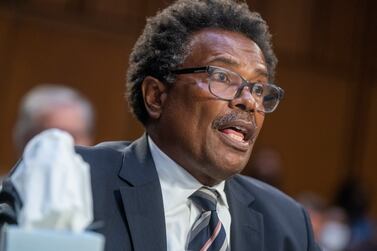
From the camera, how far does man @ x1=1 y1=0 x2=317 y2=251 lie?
202cm

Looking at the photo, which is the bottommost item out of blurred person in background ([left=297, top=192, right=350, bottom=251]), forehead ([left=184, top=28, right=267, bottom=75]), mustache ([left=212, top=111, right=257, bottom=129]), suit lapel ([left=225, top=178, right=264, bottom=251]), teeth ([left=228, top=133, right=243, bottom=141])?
blurred person in background ([left=297, top=192, right=350, bottom=251])

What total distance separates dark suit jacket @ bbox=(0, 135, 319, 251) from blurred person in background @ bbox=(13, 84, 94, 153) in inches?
30.8

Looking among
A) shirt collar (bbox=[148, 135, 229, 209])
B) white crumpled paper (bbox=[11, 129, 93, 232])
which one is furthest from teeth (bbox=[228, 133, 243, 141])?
white crumpled paper (bbox=[11, 129, 93, 232])

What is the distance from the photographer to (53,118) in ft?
10.1

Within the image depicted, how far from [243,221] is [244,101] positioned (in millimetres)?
319

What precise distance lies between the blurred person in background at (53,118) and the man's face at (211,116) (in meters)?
0.89

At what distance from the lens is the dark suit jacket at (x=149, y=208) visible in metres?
1.96

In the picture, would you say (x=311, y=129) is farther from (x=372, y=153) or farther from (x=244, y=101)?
(x=244, y=101)

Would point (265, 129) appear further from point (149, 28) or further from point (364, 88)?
point (149, 28)

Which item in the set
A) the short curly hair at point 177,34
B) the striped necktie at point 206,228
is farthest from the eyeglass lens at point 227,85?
the striped necktie at point 206,228

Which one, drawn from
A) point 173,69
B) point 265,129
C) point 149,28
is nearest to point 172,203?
point 173,69

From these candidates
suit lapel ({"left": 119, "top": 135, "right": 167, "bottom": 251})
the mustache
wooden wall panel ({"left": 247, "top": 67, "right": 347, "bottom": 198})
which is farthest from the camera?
wooden wall panel ({"left": 247, "top": 67, "right": 347, "bottom": 198})

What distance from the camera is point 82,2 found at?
516 centimetres

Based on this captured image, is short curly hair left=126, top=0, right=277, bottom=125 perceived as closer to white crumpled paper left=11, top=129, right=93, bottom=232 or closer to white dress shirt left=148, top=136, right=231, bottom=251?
white dress shirt left=148, top=136, right=231, bottom=251
